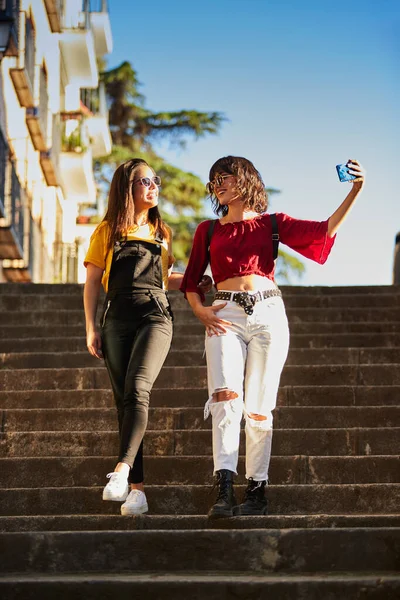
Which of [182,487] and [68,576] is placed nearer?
[68,576]

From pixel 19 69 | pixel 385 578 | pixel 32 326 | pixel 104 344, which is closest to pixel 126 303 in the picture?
pixel 104 344

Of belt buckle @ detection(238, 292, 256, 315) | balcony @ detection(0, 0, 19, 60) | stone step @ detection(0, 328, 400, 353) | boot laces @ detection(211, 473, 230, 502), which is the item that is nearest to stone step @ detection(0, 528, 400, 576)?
boot laces @ detection(211, 473, 230, 502)

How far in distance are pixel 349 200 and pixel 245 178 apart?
595 millimetres

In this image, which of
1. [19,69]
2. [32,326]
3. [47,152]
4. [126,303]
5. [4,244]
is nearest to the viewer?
[126,303]

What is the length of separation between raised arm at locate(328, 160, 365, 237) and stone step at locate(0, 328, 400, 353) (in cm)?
445

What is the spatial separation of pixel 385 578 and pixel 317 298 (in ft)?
26.0

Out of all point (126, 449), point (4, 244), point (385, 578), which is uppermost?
point (4, 244)

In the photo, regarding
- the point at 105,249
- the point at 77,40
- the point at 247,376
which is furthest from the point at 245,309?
the point at 77,40

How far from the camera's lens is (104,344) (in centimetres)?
668

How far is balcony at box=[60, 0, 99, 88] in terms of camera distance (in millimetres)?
29594

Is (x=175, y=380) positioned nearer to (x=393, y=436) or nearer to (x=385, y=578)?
(x=393, y=436)

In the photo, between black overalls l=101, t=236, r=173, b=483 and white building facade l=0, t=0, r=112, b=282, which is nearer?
black overalls l=101, t=236, r=173, b=483

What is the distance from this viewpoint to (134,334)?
6602 mm

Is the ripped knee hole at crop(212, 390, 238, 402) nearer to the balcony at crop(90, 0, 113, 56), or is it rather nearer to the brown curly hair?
the brown curly hair
